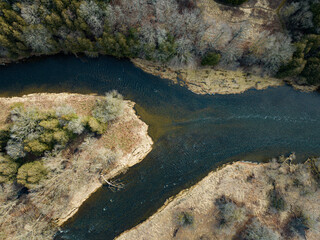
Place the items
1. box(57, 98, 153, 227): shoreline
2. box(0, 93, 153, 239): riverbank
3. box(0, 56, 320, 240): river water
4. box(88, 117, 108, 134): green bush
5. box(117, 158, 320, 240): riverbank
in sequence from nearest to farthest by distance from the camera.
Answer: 1. box(0, 93, 153, 239): riverbank
2. box(88, 117, 108, 134): green bush
3. box(117, 158, 320, 240): riverbank
4. box(57, 98, 153, 227): shoreline
5. box(0, 56, 320, 240): river water

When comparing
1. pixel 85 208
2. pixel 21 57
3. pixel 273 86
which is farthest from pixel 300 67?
pixel 21 57

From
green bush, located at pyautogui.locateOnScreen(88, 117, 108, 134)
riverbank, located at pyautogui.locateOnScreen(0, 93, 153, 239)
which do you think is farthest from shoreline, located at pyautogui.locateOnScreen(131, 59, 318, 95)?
green bush, located at pyautogui.locateOnScreen(88, 117, 108, 134)

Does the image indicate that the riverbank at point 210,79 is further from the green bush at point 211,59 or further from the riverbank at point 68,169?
the riverbank at point 68,169

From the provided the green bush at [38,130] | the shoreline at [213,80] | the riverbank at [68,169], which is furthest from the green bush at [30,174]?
the shoreline at [213,80]

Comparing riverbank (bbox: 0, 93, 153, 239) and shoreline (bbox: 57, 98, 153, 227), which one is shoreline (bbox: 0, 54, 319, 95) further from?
riverbank (bbox: 0, 93, 153, 239)

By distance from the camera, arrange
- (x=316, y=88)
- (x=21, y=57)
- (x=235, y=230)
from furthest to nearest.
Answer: (x=316, y=88), (x=21, y=57), (x=235, y=230)

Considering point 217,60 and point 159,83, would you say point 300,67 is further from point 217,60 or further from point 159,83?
point 159,83

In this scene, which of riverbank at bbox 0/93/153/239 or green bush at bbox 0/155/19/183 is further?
riverbank at bbox 0/93/153/239
